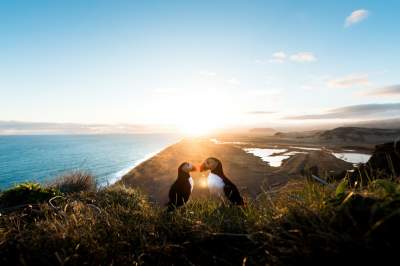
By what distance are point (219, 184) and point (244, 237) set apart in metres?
3.92

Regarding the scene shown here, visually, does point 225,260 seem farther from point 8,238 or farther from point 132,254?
point 8,238

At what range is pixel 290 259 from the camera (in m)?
2.09

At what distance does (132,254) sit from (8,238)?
4.15 ft

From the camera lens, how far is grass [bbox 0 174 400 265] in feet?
6.36

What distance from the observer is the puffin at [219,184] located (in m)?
5.84

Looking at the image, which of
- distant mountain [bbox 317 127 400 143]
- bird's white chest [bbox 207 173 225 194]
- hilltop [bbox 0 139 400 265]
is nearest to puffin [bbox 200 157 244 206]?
bird's white chest [bbox 207 173 225 194]

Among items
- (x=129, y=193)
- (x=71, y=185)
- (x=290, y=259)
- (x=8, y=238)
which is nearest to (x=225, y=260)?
(x=290, y=259)

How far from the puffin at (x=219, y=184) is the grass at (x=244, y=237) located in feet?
7.91

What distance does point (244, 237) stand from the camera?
267 cm

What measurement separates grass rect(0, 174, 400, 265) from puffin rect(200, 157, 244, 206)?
2.41m

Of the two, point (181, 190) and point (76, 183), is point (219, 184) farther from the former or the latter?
point (76, 183)

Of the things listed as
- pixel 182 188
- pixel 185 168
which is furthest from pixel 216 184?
pixel 182 188

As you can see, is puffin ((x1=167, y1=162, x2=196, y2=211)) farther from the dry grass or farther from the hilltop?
the dry grass

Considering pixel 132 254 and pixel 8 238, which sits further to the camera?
pixel 8 238
